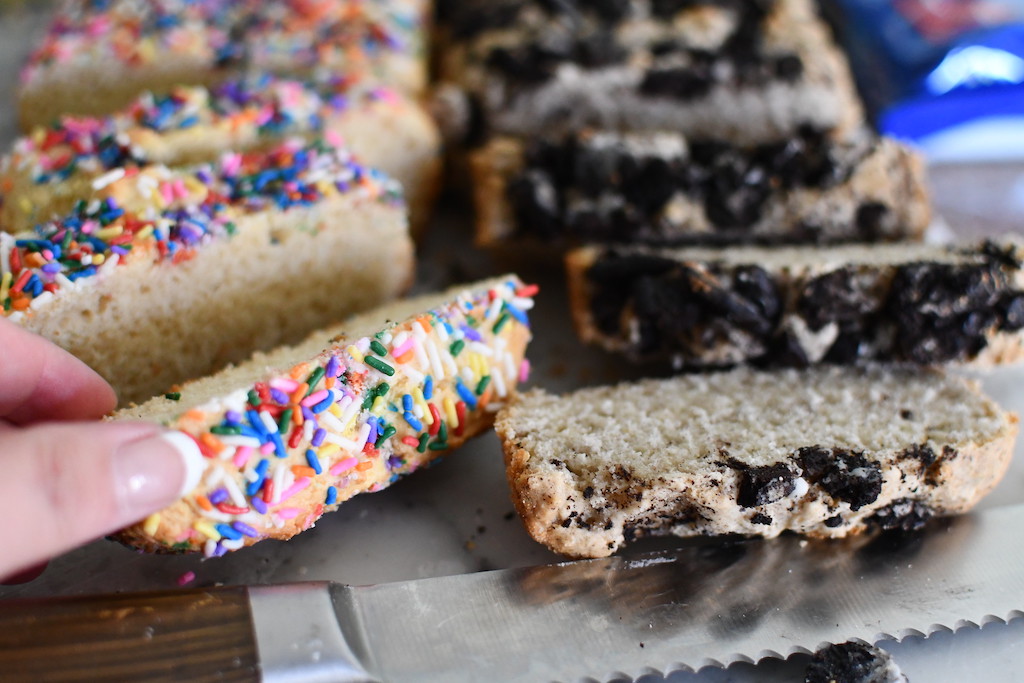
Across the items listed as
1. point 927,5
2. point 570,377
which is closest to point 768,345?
point 570,377

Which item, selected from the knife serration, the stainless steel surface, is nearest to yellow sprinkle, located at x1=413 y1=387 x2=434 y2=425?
the knife serration

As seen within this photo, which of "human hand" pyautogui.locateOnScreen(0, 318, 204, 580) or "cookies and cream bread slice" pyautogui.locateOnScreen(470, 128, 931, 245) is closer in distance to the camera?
"human hand" pyautogui.locateOnScreen(0, 318, 204, 580)

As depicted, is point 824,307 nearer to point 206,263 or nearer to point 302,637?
point 302,637

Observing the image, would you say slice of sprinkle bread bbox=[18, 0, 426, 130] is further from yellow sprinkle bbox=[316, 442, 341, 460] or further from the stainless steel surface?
the stainless steel surface

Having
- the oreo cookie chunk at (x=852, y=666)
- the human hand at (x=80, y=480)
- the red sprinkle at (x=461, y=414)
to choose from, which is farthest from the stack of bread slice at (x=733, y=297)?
the human hand at (x=80, y=480)

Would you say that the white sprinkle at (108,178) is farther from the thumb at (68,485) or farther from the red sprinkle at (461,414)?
the red sprinkle at (461,414)

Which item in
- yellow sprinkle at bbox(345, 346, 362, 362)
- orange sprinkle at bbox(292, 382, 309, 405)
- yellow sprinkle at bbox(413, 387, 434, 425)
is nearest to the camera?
orange sprinkle at bbox(292, 382, 309, 405)
